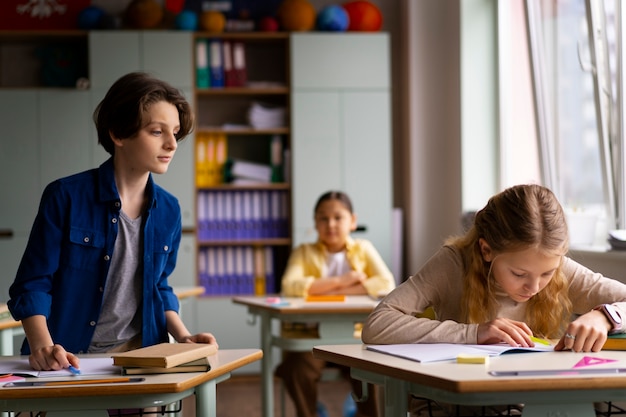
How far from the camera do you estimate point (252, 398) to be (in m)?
5.63

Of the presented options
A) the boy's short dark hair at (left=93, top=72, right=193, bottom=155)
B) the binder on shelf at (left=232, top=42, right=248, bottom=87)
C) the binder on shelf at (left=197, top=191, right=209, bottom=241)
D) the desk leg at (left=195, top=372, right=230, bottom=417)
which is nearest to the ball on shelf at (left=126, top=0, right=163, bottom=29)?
the binder on shelf at (left=232, top=42, right=248, bottom=87)

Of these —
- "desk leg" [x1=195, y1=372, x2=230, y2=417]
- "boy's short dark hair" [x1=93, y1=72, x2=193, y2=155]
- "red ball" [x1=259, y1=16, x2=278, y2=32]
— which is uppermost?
"red ball" [x1=259, y1=16, x2=278, y2=32]

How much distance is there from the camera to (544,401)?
1.80 metres

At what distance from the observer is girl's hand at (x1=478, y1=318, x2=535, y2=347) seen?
217 centimetres

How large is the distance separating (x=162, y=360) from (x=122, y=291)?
0.43 metres

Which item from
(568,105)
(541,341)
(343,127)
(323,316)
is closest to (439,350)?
(541,341)

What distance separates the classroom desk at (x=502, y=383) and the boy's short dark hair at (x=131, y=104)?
0.74 m

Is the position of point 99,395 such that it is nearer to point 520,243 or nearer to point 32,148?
point 520,243

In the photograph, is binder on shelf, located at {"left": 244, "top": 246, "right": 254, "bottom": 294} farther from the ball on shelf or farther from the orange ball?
the ball on shelf

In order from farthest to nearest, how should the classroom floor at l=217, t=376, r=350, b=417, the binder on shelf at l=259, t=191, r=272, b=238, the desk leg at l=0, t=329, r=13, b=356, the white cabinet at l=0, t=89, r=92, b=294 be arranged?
the binder on shelf at l=259, t=191, r=272, b=238 → the white cabinet at l=0, t=89, r=92, b=294 → the classroom floor at l=217, t=376, r=350, b=417 → the desk leg at l=0, t=329, r=13, b=356

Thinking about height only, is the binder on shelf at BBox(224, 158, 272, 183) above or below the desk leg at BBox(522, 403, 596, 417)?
above

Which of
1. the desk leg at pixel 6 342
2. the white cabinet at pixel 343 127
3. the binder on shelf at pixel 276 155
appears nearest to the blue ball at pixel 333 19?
the white cabinet at pixel 343 127

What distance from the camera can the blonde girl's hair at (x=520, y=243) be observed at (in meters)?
2.28

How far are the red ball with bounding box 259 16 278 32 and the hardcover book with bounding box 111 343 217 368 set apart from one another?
437cm
